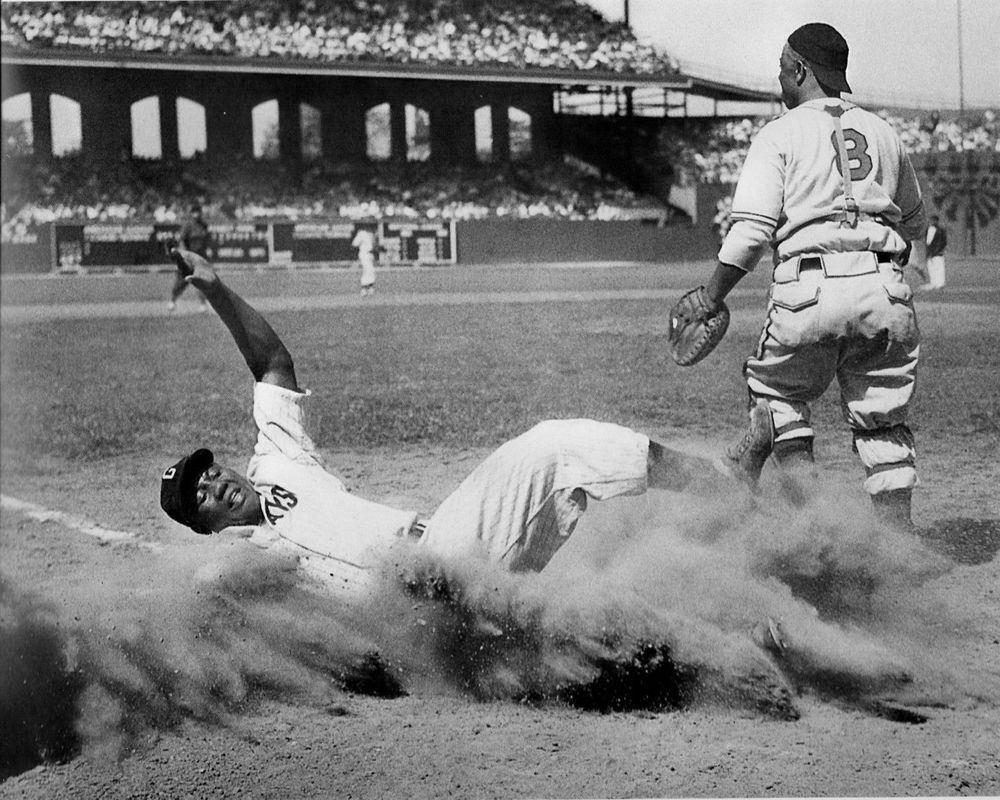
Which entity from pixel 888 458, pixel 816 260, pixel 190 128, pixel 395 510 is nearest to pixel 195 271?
pixel 395 510

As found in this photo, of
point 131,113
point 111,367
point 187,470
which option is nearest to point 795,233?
point 187,470

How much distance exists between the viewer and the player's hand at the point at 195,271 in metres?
3.09

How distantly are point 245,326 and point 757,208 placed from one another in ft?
4.78

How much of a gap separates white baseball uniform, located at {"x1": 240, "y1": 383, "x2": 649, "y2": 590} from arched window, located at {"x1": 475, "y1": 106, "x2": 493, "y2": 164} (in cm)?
147

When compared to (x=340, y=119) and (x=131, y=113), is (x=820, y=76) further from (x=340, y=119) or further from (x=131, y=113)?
(x=131, y=113)

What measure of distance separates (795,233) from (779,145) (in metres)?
0.24

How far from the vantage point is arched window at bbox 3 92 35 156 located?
12.4 ft

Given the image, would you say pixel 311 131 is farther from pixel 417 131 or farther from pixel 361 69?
pixel 417 131

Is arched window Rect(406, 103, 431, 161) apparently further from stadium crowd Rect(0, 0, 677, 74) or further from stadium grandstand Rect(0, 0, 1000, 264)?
stadium crowd Rect(0, 0, 677, 74)

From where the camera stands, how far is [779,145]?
2988mm

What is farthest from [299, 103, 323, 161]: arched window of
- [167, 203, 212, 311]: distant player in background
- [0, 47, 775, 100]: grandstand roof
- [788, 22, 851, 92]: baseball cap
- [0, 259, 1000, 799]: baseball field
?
[788, 22, 851, 92]: baseball cap

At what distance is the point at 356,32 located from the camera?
394cm

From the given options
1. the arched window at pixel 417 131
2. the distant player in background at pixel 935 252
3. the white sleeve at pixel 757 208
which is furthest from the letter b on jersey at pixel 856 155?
the arched window at pixel 417 131

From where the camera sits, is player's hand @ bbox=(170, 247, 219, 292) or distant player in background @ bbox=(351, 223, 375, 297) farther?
distant player in background @ bbox=(351, 223, 375, 297)
